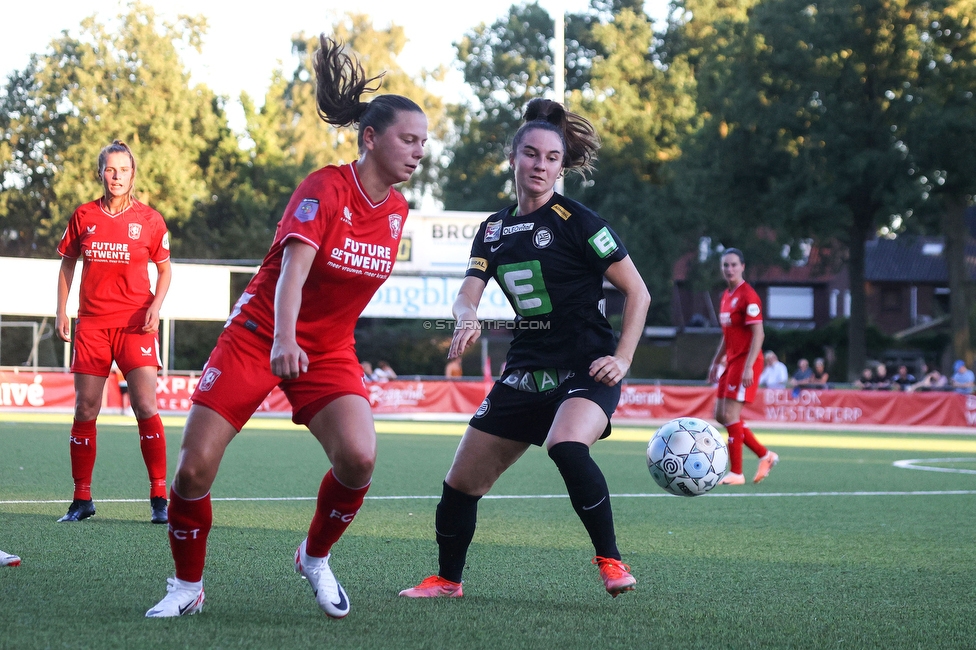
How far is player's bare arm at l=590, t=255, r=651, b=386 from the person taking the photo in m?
4.82

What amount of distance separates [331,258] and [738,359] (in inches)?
295

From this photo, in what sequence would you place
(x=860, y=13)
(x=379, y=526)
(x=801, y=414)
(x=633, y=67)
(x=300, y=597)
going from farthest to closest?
(x=633, y=67) < (x=860, y=13) < (x=801, y=414) < (x=379, y=526) < (x=300, y=597)

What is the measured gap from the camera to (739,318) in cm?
1095

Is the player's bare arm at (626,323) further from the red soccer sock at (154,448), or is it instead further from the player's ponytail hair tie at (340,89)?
the red soccer sock at (154,448)

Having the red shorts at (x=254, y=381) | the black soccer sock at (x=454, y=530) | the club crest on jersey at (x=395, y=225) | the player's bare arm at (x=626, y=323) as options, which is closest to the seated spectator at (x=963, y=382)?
Answer: the player's bare arm at (x=626, y=323)

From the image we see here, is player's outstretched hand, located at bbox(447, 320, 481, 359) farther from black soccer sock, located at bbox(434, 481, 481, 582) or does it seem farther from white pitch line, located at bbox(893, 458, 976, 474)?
white pitch line, located at bbox(893, 458, 976, 474)

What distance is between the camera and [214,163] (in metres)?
48.6

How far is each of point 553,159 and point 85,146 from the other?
45111 mm

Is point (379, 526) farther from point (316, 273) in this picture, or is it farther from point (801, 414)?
point (801, 414)

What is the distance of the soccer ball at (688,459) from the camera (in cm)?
588

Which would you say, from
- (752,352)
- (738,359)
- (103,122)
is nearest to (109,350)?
(752,352)

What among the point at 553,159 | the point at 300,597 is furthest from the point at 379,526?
the point at 553,159

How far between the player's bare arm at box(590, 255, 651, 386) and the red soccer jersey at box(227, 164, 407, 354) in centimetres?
105

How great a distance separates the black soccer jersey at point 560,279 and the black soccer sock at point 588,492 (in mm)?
439
